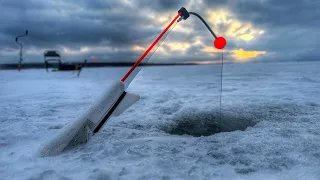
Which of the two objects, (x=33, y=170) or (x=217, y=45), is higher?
(x=217, y=45)

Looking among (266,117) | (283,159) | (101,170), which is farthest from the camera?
(266,117)

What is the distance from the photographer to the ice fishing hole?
476cm

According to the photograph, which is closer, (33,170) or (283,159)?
(33,170)

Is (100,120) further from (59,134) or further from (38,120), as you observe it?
(38,120)

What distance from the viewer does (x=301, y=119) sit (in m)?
5.14

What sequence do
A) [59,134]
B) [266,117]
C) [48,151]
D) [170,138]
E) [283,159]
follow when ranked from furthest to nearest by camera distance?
[266,117]
[170,138]
[59,134]
[48,151]
[283,159]

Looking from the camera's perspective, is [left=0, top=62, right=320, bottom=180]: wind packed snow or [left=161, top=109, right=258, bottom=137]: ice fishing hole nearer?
[left=0, top=62, right=320, bottom=180]: wind packed snow

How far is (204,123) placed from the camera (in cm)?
529

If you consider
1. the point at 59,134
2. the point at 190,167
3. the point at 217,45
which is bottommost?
the point at 190,167

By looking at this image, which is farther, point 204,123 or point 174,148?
point 204,123

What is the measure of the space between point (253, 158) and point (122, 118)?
3281 mm

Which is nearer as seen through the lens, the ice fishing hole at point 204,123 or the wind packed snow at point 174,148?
the wind packed snow at point 174,148

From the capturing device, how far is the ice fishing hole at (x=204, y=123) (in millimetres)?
4761

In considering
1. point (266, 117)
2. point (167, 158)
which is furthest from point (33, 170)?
point (266, 117)
